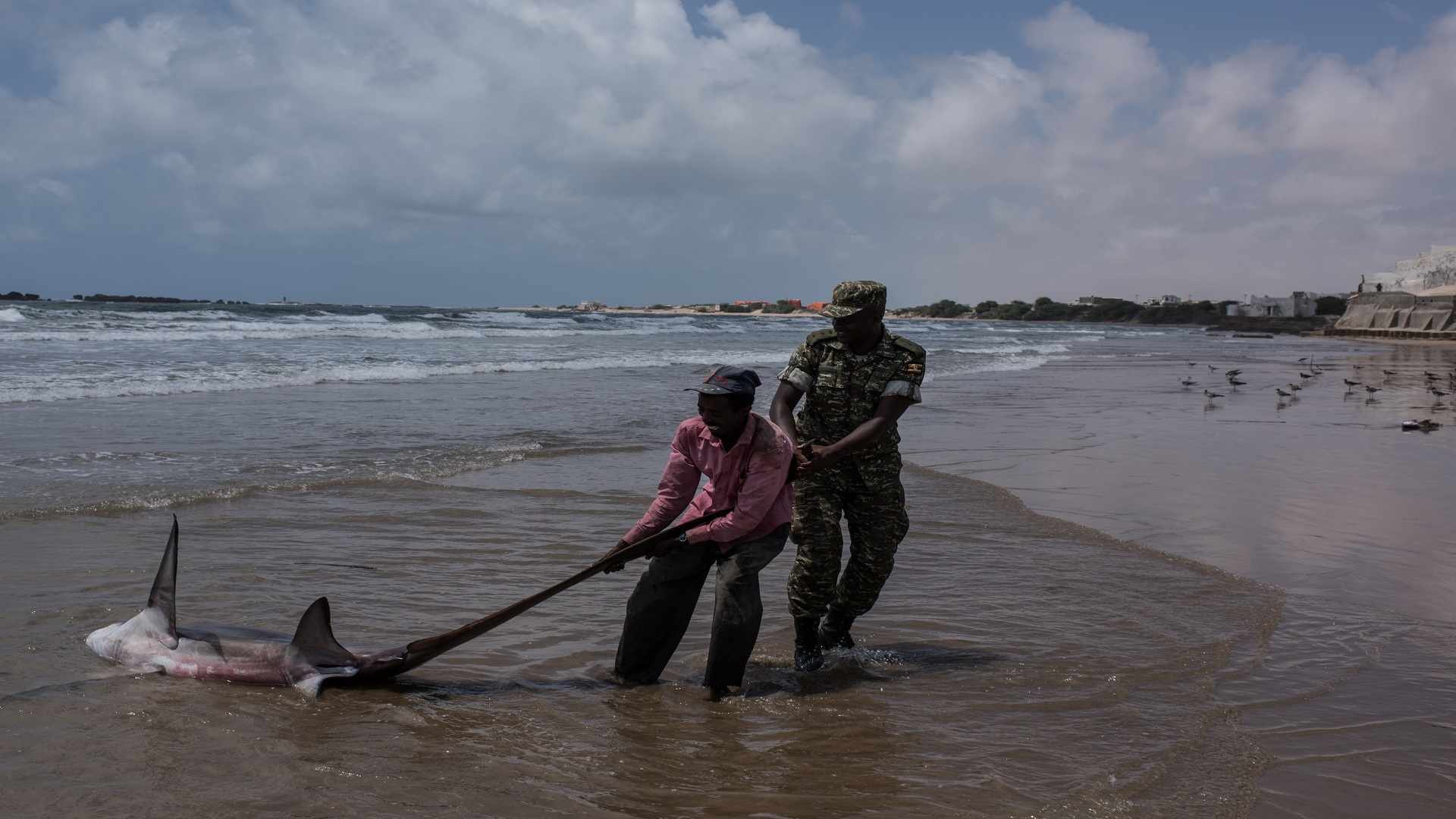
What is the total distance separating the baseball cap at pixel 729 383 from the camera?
3.67 meters

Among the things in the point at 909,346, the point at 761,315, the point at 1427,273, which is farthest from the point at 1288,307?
the point at 909,346

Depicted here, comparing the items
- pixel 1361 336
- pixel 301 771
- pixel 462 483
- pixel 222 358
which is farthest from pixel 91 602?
pixel 1361 336

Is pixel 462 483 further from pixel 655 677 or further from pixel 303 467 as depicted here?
pixel 655 677

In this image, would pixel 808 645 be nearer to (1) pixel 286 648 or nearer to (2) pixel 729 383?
(2) pixel 729 383

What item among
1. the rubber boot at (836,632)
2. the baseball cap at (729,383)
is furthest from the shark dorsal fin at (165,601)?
the rubber boot at (836,632)

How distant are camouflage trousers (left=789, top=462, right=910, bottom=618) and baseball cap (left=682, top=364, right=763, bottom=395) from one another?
0.74 metres

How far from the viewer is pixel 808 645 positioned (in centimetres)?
A: 440

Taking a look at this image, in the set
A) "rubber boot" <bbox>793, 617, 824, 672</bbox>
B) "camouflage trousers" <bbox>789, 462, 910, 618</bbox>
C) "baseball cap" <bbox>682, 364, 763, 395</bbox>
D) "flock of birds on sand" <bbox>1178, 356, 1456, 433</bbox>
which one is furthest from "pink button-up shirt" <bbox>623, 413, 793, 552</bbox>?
"flock of birds on sand" <bbox>1178, 356, 1456, 433</bbox>

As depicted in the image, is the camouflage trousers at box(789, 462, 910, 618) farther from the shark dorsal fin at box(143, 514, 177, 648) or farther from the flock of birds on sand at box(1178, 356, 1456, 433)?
the flock of birds on sand at box(1178, 356, 1456, 433)

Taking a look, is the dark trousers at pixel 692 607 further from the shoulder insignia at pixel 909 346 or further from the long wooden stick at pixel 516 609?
the shoulder insignia at pixel 909 346

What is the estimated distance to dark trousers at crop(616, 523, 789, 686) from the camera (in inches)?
155

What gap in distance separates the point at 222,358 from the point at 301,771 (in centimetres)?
2036

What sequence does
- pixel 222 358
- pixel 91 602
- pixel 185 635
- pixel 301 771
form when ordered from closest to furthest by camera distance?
1. pixel 301 771
2. pixel 185 635
3. pixel 91 602
4. pixel 222 358

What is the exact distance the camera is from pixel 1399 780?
3.22 m
